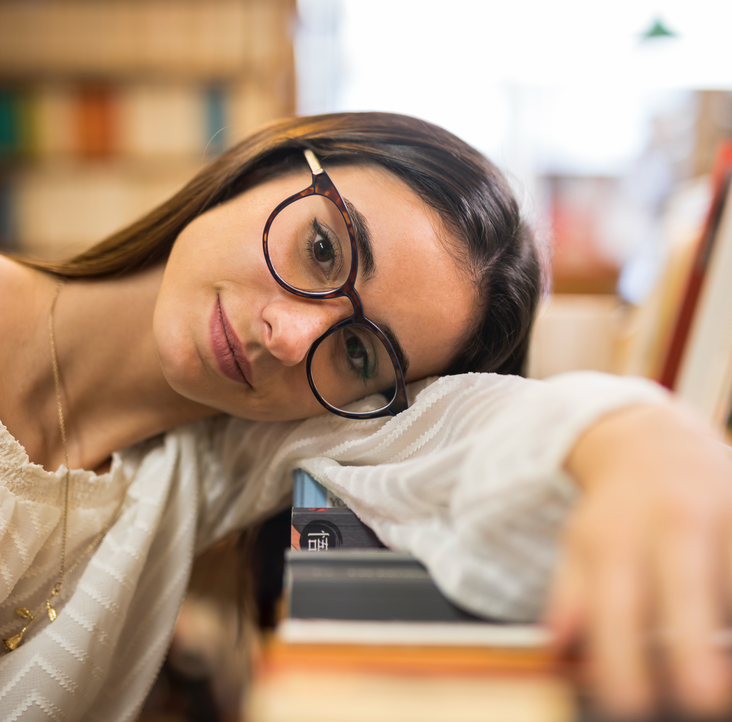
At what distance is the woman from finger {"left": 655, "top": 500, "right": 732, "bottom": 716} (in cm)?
6

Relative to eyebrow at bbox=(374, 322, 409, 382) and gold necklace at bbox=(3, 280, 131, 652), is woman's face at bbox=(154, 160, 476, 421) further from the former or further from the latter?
gold necklace at bbox=(3, 280, 131, 652)

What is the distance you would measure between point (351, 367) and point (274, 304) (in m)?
0.12

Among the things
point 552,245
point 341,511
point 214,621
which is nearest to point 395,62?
point 552,245

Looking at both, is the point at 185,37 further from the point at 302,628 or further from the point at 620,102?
the point at 302,628

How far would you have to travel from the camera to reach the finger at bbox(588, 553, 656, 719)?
0.76 ft

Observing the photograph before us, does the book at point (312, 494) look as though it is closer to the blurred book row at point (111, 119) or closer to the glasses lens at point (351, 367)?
the glasses lens at point (351, 367)

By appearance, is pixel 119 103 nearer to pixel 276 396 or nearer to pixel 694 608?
pixel 276 396

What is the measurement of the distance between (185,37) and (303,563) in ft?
8.11

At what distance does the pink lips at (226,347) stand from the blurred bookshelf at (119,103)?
181 cm

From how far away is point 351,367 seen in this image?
2.33 ft

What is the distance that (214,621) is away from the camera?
1509 mm

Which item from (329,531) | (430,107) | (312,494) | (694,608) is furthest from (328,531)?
(430,107)

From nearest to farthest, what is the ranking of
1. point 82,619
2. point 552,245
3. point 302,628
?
point 302,628 < point 82,619 < point 552,245

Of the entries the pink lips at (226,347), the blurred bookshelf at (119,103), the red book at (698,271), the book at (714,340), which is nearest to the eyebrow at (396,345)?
the pink lips at (226,347)
